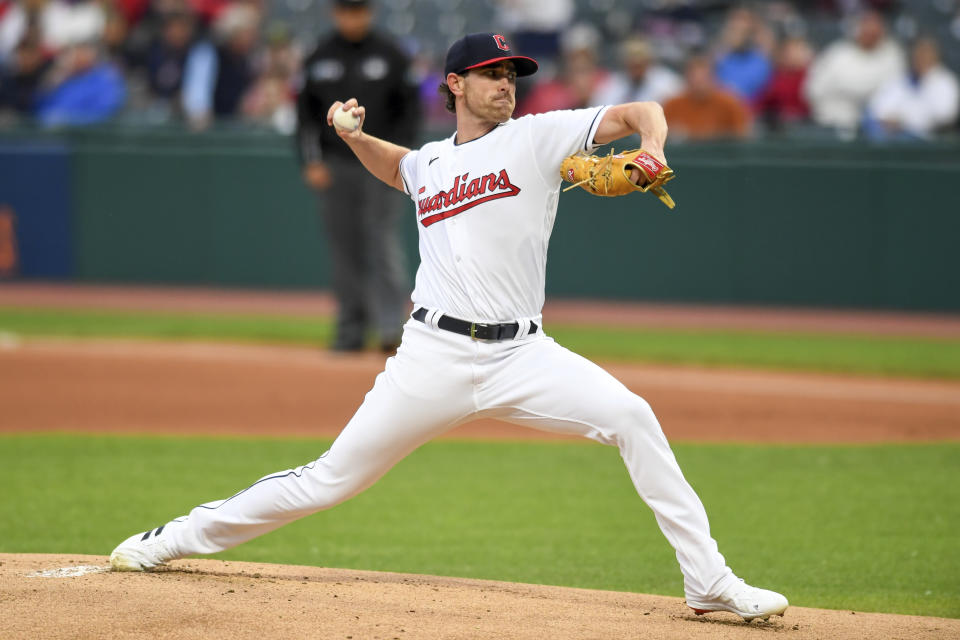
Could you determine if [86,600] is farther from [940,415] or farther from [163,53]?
[163,53]

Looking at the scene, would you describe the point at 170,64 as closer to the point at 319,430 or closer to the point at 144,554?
the point at 319,430

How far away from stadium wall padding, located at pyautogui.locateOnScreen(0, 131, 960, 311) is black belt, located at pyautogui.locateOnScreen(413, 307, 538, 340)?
8.67 m

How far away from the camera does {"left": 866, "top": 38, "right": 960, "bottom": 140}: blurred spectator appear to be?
1344 cm

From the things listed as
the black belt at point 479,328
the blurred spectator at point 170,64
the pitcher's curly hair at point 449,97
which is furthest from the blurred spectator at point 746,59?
the black belt at point 479,328

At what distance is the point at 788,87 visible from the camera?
47.3 feet

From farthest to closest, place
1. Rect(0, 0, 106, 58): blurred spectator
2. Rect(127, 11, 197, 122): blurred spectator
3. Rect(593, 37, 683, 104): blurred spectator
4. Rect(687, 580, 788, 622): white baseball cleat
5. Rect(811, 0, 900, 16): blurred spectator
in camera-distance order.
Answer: Rect(0, 0, 106, 58): blurred spectator, Rect(127, 11, 197, 122): blurred spectator, Rect(811, 0, 900, 16): blurred spectator, Rect(593, 37, 683, 104): blurred spectator, Rect(687, 580, 788, 622): white baseball cleat

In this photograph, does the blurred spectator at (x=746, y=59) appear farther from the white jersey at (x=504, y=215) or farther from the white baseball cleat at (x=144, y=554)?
the white baseball cleat at (x=144, y=554)

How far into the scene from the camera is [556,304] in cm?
1491

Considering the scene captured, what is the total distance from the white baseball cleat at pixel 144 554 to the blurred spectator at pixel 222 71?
1137 cm

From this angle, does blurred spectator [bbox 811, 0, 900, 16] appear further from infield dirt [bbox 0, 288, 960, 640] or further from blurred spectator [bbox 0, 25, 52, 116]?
blurred spectator [bbox 0, 25, 52, 116]

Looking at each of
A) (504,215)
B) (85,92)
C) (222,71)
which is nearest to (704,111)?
(222,71)

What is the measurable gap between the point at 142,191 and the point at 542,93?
472cm

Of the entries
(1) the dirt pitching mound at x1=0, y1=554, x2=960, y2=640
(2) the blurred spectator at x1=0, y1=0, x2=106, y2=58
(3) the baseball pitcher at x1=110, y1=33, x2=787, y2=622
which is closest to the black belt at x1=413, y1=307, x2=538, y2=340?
(3) the baseball pitcher at x1=110, y1=33, x2=787, y2=622

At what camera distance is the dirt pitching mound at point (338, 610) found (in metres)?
4.25
